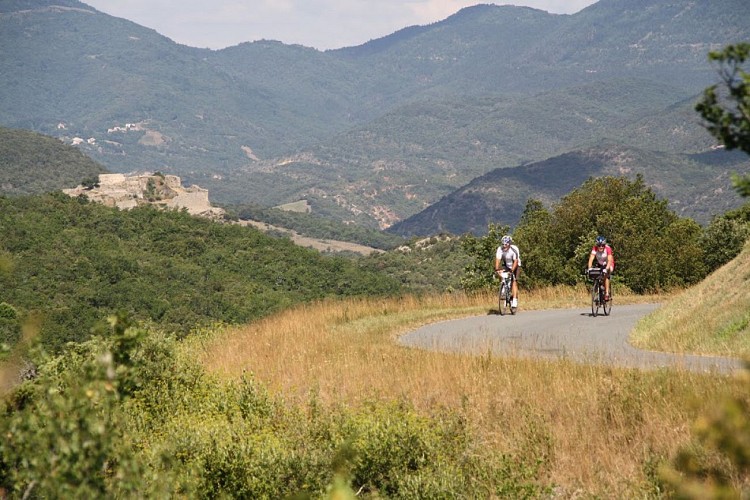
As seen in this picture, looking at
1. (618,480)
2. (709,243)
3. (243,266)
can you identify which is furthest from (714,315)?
(243,266)

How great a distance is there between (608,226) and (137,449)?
2713 centimetres

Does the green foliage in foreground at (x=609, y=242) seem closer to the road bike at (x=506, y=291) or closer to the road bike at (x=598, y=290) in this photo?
the road bike at (x=598, y=290)

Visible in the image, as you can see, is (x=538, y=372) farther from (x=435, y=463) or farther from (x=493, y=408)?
(x=435, y=463)

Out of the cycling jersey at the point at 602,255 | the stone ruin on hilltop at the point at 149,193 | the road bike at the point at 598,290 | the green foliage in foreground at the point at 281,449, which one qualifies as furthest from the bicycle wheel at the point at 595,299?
the stone ruin on hilltop at the point at 149,193

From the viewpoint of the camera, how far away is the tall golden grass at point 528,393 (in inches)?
337

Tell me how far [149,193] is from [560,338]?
131155mm

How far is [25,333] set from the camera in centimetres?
419

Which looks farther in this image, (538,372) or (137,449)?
(538,372)

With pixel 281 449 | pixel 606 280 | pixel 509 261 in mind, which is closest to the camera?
pixel 281 449

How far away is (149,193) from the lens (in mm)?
141250

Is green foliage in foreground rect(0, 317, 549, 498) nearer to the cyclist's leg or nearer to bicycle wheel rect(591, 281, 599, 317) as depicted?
bicycle wheel rect(591, 281, 599, 317)

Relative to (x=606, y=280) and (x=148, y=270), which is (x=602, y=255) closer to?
(x=606, y=280)

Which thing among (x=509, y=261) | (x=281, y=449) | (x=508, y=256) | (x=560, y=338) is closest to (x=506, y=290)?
(x=509, y=261)

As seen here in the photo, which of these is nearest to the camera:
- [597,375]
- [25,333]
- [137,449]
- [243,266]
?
[25,333]
